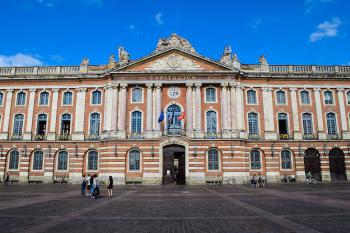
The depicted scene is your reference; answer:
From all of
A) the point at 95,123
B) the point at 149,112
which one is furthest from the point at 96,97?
the point at 149,112

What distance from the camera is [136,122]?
127ft

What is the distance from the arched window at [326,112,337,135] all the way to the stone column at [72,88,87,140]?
33.3 metres

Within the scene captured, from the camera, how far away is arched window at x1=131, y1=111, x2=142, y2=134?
126 feet

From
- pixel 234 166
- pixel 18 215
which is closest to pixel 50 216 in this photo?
pixel 18 215

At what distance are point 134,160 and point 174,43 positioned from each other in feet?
53.9

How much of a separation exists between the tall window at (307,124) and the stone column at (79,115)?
30017 millimetres

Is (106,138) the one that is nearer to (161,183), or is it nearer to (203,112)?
(161,183)

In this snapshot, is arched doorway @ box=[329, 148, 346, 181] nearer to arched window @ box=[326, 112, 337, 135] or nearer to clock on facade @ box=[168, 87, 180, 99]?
arched window @ box=[326, 112, 337, 135]

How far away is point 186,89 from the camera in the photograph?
39062 millimetres

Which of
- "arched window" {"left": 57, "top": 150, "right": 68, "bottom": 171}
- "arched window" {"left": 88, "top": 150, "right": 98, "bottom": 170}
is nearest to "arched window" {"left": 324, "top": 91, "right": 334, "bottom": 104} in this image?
"arched window" {"left": 88, "top": 150, "right": 98, "bottom": 170}

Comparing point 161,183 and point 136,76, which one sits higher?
point 136,76

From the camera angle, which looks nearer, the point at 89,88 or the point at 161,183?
the point at 161,183

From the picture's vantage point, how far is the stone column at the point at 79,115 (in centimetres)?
3925

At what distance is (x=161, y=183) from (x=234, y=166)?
30.5 feet
